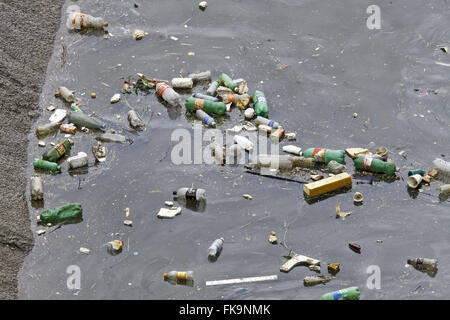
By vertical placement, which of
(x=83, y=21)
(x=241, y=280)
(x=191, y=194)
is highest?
(x=83, y=21)

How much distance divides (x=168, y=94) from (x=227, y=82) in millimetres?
869

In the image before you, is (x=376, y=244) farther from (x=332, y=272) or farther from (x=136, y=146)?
(x=136, y=146)

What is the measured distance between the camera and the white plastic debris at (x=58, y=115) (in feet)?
29.6

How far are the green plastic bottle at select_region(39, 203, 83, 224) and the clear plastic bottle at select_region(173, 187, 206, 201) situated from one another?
114cm

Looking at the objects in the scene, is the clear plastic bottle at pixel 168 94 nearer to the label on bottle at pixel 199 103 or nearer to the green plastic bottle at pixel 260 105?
the label on bottle at pixel 199 103

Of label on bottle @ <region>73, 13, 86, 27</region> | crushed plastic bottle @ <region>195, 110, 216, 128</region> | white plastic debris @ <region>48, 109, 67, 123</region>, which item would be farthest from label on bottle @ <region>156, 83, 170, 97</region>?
label on bottle @ <region>73, 13, 86, 27</region>

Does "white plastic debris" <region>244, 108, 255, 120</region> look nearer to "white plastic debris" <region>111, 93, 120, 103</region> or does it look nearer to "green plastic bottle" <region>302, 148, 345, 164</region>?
"green plastic bottle" <region>302, 148, 345, 164</region>

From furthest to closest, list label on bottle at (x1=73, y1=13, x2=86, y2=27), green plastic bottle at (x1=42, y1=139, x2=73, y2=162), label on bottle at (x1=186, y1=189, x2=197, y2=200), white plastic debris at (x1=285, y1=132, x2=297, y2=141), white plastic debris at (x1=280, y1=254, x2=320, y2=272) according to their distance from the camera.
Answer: label on bottle at (x1=73, y1=13, x2=86, y2=27), white plastic debris at (x1=285, y1=132, x2=297, y2=141), green plastic bottle at (x1=42, y1=139, x2=73, y2=162), label on bottle at (x1=186, y1=189, x2=197, y2=200), white plastic debris at (x1=280, y1=254, x2=320, y2=272)

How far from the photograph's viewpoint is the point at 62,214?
7547 millimetres

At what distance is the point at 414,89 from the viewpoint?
948cm

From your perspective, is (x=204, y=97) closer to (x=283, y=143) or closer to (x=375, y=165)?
(x=283, y=143)

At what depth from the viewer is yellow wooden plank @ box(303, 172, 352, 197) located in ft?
25.6

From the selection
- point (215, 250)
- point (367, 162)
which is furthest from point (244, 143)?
point (215, 250)

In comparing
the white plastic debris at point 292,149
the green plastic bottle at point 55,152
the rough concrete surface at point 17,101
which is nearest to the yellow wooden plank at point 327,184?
the white plastic debris at point 292,149
